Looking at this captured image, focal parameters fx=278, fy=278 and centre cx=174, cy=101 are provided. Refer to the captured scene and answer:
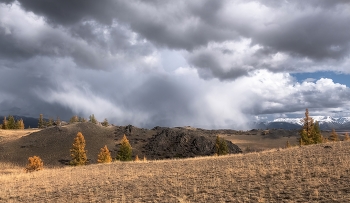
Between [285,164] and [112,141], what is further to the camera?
[112,141]

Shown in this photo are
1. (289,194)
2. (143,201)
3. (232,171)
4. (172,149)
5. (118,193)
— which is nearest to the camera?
(289,194)

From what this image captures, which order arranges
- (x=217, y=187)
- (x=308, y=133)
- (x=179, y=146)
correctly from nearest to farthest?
1. (x=217, y=187)
2. (x=308, y=133)
3. (x=179, y=146)

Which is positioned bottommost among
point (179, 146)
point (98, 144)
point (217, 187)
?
point (179, 146)

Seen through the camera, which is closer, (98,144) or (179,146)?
(98,144)

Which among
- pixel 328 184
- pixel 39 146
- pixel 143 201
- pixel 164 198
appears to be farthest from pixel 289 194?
pixel 39 146

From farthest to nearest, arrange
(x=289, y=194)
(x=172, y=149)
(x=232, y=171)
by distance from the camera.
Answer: (x=172, y=149) < (x=232, y=171) < (x=289, y=194)

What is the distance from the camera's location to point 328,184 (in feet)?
48.9

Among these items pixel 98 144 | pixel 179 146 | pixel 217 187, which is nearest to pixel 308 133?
pixel 179 146

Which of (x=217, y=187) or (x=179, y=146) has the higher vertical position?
(x=217, y=187)

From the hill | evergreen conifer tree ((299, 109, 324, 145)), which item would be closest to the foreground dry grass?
evergreen conifer tree ((299, 109, 324, 145))

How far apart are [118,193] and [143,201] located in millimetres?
3311

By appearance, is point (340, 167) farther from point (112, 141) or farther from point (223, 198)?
point (112, 141)

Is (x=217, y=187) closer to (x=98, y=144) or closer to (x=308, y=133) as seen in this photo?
(x=308, y=133)

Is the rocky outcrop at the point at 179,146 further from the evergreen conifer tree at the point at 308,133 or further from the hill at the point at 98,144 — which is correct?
the evergreen conifer tree at the point at 308,133
